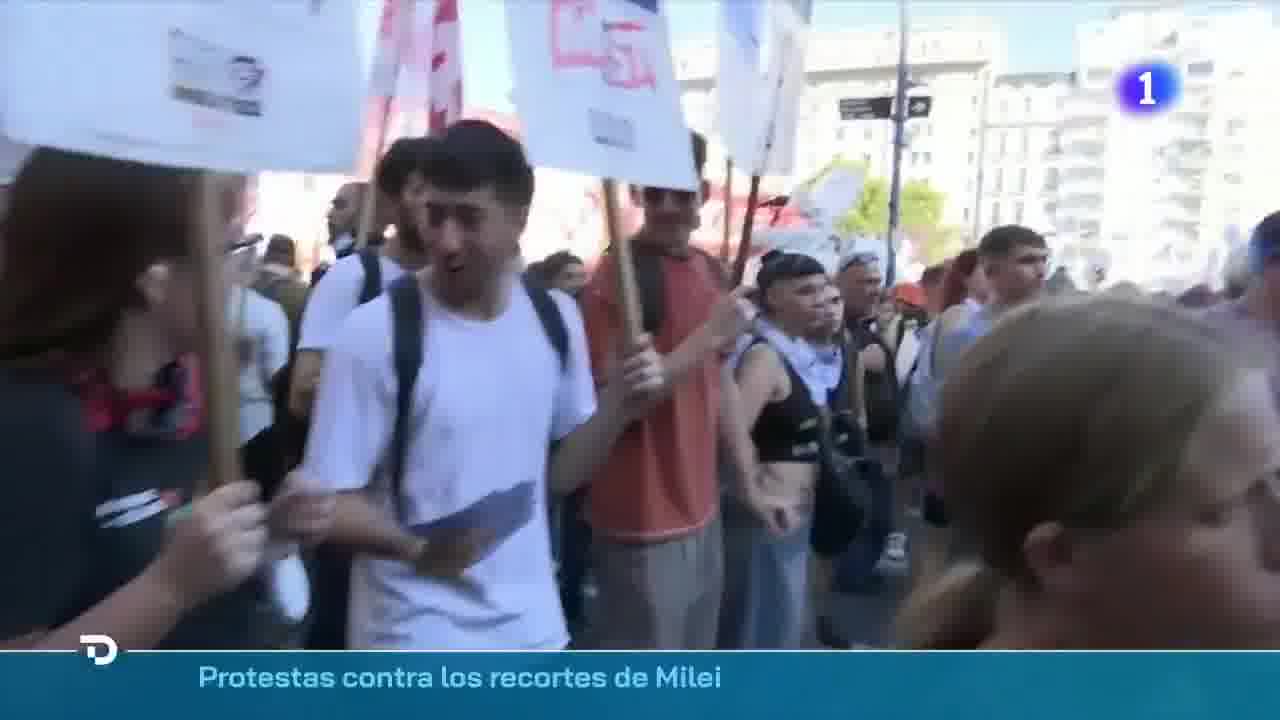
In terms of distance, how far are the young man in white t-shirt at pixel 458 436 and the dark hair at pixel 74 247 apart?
33 cm

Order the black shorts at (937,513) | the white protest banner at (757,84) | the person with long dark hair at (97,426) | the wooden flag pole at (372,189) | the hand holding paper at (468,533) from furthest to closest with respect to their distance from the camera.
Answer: the white protest banner at (757,84) < the wooden flag pole at (372,189) < the hand holding paper at (468,533) < the person with long dark hair at (97,426) < the black shorts at (937,513)

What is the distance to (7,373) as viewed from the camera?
1.09 meters

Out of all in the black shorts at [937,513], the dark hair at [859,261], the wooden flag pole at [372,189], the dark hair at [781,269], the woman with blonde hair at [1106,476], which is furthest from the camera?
the dark hair at [859,261]

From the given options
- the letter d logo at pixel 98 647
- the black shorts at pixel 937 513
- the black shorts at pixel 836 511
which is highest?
the black shorts at pixel 937 513

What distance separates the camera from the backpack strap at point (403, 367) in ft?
4.68

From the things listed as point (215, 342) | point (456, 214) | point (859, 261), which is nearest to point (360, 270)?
point (456, 214)

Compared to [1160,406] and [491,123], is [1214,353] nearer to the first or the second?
[1160,406]

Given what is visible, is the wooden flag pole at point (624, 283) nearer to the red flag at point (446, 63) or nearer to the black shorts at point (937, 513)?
the red flag at point (446, 63)

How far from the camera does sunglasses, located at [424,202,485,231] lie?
59.6 inches

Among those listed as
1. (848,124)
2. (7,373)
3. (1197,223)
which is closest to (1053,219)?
(1197,223)

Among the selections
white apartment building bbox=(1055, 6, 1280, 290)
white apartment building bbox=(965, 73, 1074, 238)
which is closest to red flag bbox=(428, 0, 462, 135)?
white apartment building bbox=(965, 73, 1074, 238)

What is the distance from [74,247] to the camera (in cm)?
112

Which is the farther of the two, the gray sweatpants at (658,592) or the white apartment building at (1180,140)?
the gray sweatpants at (658,592)

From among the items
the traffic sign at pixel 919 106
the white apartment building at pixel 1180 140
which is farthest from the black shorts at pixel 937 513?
the traffic sign at pixel 919 106
